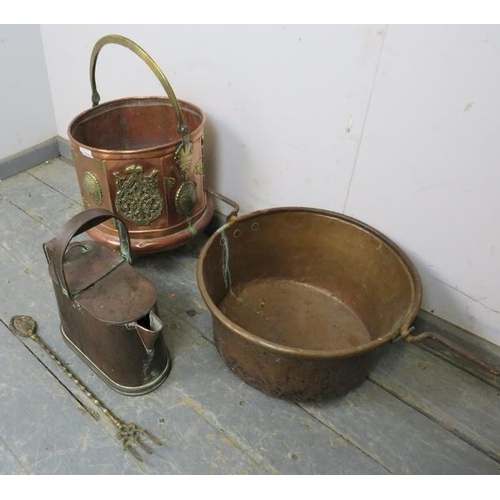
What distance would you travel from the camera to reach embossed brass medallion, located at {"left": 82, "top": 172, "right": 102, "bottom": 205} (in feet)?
3.45

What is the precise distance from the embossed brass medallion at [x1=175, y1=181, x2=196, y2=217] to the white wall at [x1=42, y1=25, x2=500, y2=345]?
0.17 meters

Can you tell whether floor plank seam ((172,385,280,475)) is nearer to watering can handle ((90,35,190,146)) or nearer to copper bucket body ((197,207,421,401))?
copper bucket body ((197,207,421,401))

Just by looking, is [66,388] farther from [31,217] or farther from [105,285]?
[31,217]

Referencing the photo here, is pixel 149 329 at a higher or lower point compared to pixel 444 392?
higher

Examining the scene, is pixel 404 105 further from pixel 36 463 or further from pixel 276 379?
pixel 36 463

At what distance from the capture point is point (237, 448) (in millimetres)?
877

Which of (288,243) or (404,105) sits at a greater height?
(404,105)

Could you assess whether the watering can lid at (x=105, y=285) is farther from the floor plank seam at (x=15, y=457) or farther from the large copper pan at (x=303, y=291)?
the floor plank seam at (x=15, y=457)

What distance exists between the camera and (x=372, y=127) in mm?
951

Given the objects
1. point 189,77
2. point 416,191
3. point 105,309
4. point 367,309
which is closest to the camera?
point 105,309

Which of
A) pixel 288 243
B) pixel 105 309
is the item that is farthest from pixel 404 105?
pixel 105 309

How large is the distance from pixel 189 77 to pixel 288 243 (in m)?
0.53

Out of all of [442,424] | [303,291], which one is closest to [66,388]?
[303,291]

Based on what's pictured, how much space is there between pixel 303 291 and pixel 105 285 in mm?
537
